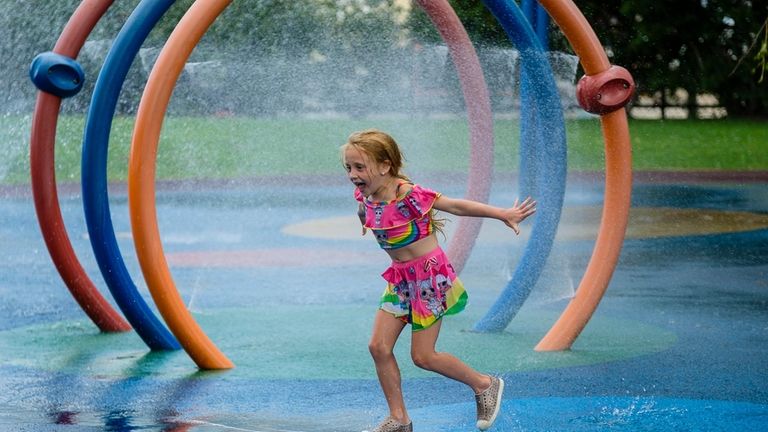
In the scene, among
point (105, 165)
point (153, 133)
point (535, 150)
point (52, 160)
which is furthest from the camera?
point (535, 150)

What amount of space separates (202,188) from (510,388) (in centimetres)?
1354

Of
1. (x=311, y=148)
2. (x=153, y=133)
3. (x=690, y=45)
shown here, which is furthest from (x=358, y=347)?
(x=690, y=45)

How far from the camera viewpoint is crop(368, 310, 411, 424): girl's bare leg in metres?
4.83

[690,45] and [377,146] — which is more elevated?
[377,146]

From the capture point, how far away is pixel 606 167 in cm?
662

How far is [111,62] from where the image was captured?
6324 mm

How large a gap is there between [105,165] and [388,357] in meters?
2.46

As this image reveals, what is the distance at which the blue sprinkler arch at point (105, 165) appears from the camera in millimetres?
6258

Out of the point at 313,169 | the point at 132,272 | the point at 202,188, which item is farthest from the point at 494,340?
the point at 313,169

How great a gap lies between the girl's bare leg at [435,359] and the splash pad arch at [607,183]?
1749 mm

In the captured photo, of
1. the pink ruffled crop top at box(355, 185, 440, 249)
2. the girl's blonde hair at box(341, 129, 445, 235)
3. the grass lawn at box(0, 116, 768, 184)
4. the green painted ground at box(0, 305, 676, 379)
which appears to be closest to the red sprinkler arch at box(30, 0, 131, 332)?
the green painted ground at box(0, 305, 676, 379)

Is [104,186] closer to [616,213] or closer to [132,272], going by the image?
[616,213]

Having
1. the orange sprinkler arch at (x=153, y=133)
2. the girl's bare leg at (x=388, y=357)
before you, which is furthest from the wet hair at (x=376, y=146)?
the orange sprinkler arch at (x=153, y=133)

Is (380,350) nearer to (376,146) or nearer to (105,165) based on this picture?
(376,146)
